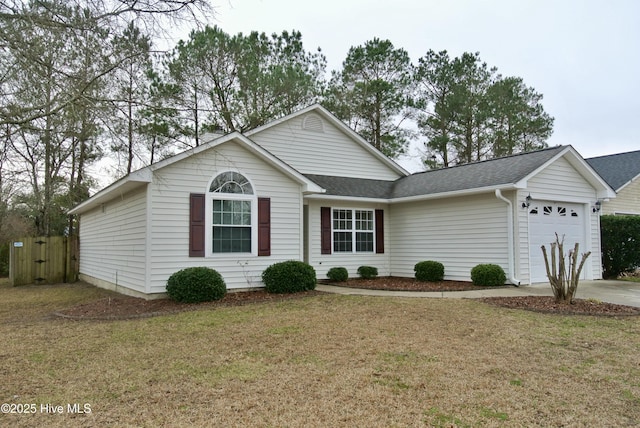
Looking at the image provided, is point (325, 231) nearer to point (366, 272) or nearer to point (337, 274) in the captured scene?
point (337, 274)

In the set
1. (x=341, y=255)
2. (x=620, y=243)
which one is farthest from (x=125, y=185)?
(x=620, y=243)

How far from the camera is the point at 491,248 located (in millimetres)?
12000

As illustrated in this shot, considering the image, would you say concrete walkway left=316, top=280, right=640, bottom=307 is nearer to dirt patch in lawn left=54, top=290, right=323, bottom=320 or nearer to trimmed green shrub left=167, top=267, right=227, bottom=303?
dirt patch in lawn left=54, top=290, right=323, bottom=320

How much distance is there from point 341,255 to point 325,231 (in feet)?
3.27

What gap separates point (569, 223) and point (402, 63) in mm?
15299

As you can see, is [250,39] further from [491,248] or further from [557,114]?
[557,114]

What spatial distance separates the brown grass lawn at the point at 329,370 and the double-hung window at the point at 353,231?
612 cm

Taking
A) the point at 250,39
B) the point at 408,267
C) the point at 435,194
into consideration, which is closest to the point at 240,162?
the point at 435,194

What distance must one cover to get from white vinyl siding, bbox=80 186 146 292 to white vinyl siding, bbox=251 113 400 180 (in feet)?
16.5

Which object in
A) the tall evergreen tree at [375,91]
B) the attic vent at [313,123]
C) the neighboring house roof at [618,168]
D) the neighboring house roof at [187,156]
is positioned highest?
the tall evergreen tree at [375,91]

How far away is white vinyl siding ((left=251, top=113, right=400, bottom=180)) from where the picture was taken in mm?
14789

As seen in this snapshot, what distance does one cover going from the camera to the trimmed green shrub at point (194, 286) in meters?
9.23

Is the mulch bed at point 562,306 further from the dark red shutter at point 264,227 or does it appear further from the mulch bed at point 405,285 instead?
the dark red shutter at point 264,227

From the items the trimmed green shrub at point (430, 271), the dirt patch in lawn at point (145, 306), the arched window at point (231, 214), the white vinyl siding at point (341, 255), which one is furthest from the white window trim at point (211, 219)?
the trimmed green shrub at point (430, 271)
